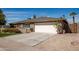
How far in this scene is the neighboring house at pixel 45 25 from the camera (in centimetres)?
670

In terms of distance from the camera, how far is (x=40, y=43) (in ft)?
21.6

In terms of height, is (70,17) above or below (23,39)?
above

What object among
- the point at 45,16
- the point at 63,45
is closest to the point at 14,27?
the point at 45,16

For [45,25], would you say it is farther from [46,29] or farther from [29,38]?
[29,38]

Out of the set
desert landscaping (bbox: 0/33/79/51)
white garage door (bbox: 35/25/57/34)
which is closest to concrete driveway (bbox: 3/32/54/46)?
desert landscaping (bbox: 0/33/79/51)

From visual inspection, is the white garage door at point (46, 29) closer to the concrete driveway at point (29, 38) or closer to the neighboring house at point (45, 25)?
the neighboring house at point (45, 25)

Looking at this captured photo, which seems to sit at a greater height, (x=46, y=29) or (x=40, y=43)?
(x=46, y=29)

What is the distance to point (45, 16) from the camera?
258 inches

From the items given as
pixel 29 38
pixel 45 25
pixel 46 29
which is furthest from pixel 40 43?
pixel 45 25

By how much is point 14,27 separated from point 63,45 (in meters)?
1.54

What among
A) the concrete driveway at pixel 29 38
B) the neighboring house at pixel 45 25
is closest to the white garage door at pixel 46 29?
the neighboring house at pixel 45 25

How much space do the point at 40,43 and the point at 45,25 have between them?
68cm
